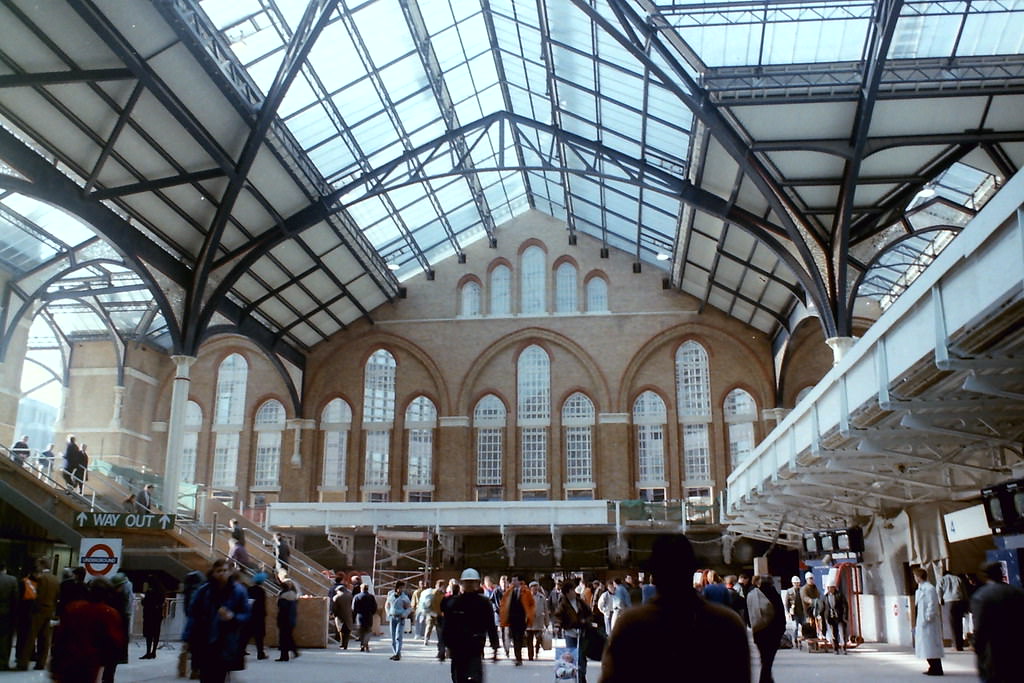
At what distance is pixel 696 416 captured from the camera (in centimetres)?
3344

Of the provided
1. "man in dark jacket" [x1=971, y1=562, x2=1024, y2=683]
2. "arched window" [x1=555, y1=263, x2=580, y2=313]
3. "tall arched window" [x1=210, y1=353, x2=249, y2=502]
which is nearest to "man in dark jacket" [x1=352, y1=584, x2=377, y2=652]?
"man in dark jacket" [x1=971, y1=562, x2=1024, y2=683]

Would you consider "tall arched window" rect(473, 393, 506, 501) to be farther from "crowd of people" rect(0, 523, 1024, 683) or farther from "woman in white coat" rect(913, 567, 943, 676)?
"woman in white coat" rect(913, 567, 943, 676)

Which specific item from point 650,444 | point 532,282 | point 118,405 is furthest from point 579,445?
point 118,405

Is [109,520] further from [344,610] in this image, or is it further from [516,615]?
[516,615]

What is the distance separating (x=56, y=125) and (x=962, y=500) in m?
18.7

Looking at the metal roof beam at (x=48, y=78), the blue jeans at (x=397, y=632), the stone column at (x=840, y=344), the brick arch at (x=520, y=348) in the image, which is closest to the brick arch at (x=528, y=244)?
the brick arch at (x=520, y=348)

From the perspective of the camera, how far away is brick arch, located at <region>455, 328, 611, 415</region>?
112 feet

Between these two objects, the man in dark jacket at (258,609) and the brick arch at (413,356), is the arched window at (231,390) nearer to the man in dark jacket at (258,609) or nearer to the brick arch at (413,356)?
the brick arch at (413,356)

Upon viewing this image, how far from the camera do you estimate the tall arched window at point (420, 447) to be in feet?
112

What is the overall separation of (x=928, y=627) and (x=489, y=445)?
22.5 metres

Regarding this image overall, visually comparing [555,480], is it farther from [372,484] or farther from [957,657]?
[957,657]

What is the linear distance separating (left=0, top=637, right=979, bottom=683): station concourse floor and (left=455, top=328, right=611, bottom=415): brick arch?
16.9 metres

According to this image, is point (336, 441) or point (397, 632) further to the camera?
point (336, 441)

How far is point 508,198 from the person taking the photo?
113 ft
